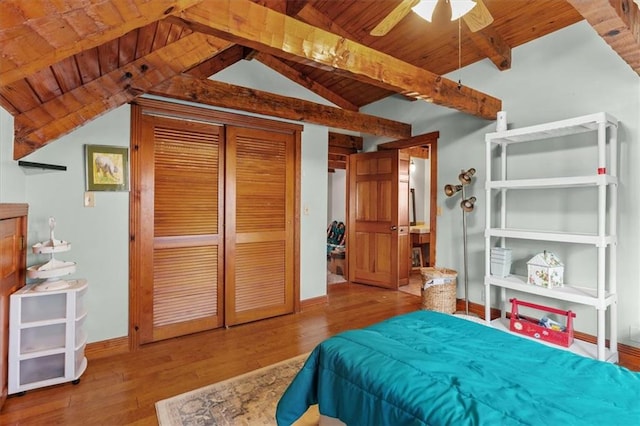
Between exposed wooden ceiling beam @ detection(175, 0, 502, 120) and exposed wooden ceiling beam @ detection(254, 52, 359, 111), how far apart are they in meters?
1.70

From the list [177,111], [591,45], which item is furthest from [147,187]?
[591,45]

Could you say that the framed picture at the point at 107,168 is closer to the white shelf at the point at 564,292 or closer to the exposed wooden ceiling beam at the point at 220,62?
the exposed wooden ceiling beam at the point at 220,62

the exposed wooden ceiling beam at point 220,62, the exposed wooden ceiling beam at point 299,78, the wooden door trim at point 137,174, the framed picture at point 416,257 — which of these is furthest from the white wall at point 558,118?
the wooden door trim at point 137,174

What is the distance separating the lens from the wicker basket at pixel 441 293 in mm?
3512

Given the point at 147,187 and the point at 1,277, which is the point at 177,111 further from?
the point at 1,277

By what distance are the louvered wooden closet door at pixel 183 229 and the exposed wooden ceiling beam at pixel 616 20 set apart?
2.92m

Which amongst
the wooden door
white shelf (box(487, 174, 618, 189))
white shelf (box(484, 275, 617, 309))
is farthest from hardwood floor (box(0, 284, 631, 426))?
white shelf (box(487, 174, 618, 189))

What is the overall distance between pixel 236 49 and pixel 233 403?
3.21 m

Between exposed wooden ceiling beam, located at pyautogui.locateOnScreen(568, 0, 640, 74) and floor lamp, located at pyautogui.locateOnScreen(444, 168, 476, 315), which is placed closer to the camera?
exposed wooden ceiling beam, located at pyautogui.locateOnScreen(568, 0, 640, 74)

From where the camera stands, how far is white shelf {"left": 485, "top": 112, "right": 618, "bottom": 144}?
245 cm

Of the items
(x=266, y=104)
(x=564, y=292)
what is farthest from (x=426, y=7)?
(x=564, y=292)

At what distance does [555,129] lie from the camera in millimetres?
2682

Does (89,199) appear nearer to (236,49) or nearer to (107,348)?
(107,348)

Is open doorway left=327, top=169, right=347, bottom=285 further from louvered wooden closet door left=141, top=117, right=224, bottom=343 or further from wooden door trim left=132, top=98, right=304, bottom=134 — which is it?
louvered wooden closet door left=141, top=117, right=224, bottom=343
